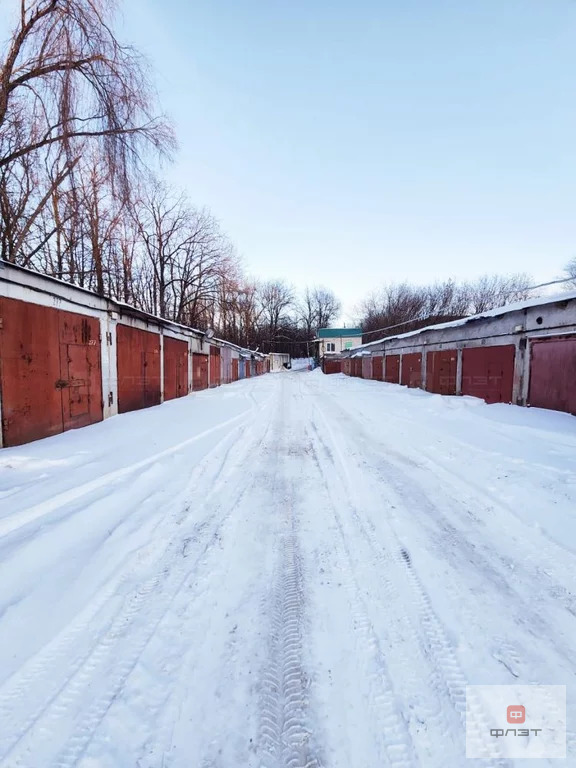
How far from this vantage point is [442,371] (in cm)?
1427

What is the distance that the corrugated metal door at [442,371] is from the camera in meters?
13.4

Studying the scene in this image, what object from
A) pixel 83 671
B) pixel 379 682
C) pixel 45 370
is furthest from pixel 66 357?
pixel 379 682

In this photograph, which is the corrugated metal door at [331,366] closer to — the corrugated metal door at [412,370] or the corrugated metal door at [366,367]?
the corrugated metal door at [366,367]

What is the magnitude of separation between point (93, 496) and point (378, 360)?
2291 cm

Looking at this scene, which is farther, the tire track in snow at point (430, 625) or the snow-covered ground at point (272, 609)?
the tire track in snow at point (430, 625)

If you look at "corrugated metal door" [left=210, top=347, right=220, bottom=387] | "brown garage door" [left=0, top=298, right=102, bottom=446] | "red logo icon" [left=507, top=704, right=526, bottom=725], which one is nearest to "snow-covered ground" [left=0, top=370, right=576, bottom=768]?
"red logo icon" [left=507, top=704, right=526, bottom=725]

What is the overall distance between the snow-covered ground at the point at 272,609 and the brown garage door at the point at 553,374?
16.3ft

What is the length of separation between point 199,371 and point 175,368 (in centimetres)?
386

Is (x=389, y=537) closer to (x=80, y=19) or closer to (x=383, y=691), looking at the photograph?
(x=383, y=691)

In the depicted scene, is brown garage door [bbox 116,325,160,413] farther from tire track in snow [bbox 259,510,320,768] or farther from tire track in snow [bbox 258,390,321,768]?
tire track in snow [bbox 259,510,320,768]

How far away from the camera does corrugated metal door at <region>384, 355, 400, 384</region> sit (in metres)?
20.4

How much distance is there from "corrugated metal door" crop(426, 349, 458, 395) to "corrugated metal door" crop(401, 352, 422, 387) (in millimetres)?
994

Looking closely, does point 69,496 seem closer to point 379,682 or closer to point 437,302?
point 379,682

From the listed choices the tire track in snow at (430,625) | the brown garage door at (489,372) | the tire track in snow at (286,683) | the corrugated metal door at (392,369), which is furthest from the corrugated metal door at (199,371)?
the tire track in snow at (286,683)
